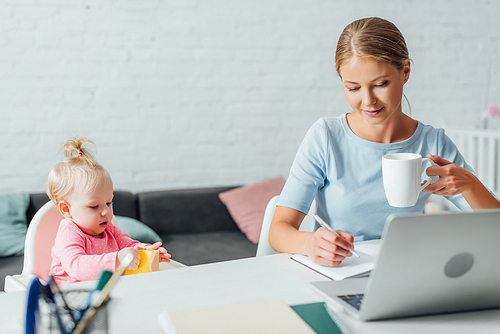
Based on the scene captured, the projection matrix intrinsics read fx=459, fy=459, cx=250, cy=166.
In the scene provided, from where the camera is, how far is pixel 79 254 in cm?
118

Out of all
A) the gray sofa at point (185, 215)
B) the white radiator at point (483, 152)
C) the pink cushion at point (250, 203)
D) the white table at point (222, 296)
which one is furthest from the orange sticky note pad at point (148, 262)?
the white radiator at point (483, 152)

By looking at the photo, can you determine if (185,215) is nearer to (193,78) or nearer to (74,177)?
(193,78)

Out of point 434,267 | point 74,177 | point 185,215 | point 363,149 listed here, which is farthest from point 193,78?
point 434,267

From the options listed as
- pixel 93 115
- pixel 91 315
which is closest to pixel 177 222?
pixel 93 115

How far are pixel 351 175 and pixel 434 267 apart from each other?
2.03ft

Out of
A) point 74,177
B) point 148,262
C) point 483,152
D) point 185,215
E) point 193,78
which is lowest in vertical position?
point 185,215

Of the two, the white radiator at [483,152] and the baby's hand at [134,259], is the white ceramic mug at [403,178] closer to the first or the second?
the baby's hand at [134,259]

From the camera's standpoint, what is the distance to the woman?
3.54 ft

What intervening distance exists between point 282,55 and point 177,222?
3.88 feet

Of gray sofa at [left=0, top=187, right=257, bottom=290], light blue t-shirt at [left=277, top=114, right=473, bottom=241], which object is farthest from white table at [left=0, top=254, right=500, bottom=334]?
gray sofa at [left=0, top=187, right=257, bottom=290]

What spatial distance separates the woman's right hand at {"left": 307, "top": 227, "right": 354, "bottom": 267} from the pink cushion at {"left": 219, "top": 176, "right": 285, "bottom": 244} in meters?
1.60

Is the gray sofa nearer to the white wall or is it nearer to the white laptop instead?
the white wall

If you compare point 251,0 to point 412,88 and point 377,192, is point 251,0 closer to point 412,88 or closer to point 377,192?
point 412,88

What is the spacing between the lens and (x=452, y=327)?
Result: 0.66 m
